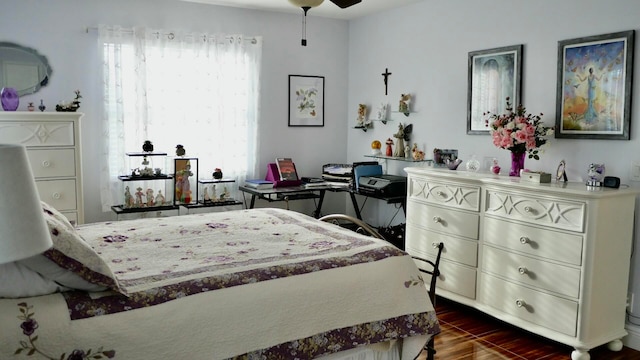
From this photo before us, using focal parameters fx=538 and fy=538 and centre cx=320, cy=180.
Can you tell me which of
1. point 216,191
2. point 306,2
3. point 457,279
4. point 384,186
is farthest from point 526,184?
point 216,191

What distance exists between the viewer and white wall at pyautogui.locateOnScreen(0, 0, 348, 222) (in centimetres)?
439

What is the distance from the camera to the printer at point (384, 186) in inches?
181

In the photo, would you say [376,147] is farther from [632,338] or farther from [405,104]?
[632,338]

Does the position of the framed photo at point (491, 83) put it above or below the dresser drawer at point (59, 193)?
above

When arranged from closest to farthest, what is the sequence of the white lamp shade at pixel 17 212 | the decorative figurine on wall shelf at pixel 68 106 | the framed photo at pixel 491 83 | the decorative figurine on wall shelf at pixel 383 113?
the white lamp shade at pixel 17 212
the framed photo at pixel 491 83
the decorative figurine on wall shelf at pixel 68 106
the decorative figurine on wall shelf at pixel 383 113

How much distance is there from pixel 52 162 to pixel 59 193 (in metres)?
0.24

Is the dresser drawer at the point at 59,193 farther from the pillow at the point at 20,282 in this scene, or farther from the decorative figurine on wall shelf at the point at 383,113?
→ the decorative figurine on wall shelf at the point at 383,113

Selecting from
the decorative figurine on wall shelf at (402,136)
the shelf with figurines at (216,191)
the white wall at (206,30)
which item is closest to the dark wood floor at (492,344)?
the decorative figurine on wall shelf at (402,136)

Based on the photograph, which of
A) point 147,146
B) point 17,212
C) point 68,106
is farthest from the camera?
point 147,146

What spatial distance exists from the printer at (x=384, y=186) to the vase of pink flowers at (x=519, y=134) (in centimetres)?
105

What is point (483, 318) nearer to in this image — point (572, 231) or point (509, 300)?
point (509, 300)

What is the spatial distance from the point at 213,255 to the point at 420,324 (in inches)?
39.2

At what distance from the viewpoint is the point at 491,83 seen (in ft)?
13.6

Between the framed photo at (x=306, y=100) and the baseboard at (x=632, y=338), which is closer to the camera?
the baseboard at (x=632, y=338)
